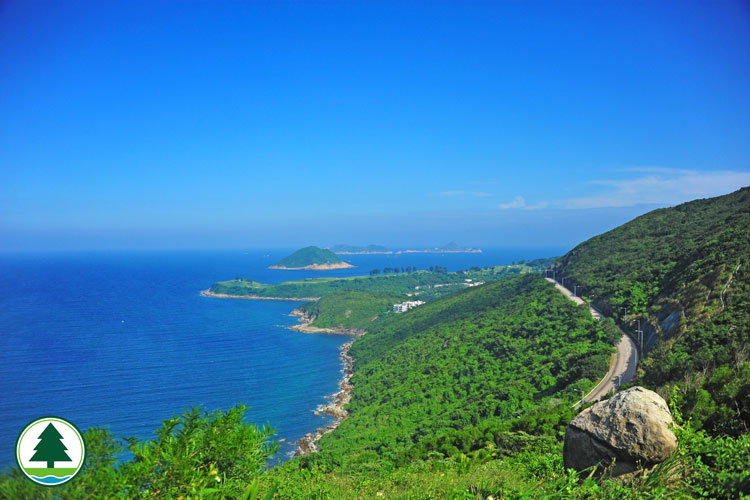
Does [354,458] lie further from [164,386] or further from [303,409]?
[164,386]

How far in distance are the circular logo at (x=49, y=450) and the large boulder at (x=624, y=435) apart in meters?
5.03

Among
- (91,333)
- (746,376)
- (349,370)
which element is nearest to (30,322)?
(91,333)

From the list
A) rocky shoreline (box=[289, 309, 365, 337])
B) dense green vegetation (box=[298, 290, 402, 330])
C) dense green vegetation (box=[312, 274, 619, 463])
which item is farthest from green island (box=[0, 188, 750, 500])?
rocky shoreline (box=[289, 309, 365, 337])

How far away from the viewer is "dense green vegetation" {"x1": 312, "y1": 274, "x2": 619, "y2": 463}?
2423 cm

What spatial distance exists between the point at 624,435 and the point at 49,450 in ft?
17.8

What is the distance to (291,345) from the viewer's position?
58.6 metres

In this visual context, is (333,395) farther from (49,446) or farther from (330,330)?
(49,446)

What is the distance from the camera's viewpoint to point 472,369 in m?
32.8

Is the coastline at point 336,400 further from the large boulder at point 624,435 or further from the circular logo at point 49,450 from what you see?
the circular logo at point 49,450

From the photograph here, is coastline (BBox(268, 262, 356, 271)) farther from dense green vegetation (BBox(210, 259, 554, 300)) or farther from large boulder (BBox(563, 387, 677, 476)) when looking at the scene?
large boulder (BBox(563, 387, 677, 476))

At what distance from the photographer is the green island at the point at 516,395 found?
4090 mm

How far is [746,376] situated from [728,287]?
57.0 ft

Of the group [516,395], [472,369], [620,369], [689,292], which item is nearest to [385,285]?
[472,369]

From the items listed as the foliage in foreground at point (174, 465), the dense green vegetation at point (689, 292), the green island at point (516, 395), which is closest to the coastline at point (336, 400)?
the green island at point (516, 395)
